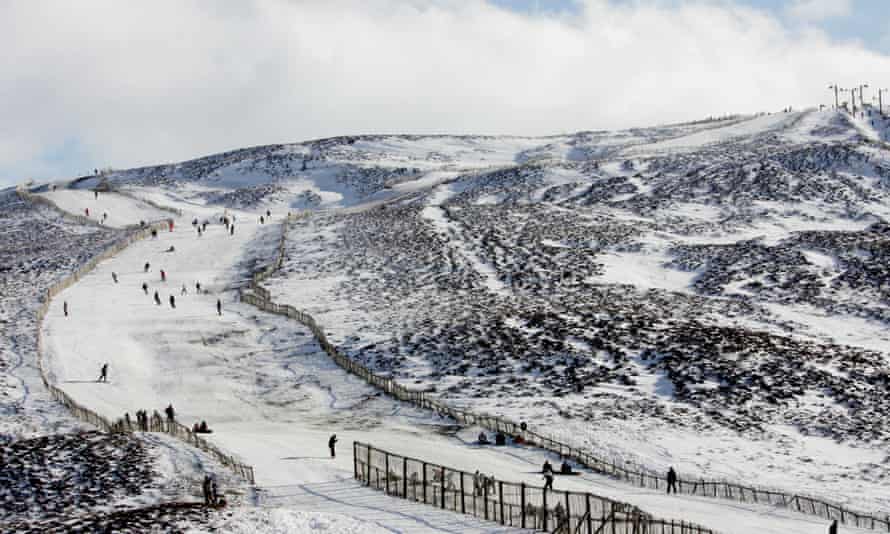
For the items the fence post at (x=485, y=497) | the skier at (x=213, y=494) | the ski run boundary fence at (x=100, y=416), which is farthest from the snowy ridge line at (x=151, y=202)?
the fence post at (x=485, y=497)

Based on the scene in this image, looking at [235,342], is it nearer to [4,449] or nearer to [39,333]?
[39,333]

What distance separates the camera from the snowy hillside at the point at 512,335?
33.2 m

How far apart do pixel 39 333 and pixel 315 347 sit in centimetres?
1559

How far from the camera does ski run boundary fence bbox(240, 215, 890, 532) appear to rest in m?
30.0

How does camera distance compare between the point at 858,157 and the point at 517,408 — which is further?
the point at 858,157

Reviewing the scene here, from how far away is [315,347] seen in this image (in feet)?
176

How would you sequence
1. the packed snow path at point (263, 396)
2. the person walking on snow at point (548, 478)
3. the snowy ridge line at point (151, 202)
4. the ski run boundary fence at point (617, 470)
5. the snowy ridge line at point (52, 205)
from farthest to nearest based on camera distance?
1. the snowy ridge line at point (151, 202)
2. the snowy ridge line at point (52, 205)
3. the ski run boundary fence at point (617, 470)
4. the person walking on snow at point (548, 478)
5. the packed snow path at point (263, 396)

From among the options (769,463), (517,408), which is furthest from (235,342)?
(769,463)

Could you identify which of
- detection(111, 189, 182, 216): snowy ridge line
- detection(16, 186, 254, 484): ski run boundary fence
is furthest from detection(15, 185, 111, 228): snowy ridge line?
detection(16, 186, 254, 484): ski run boundary fence

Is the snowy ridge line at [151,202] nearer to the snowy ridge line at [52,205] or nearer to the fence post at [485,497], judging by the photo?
the snowy ridge line at [52,205]

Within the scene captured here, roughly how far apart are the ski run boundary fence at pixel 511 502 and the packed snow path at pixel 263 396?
1.92ft

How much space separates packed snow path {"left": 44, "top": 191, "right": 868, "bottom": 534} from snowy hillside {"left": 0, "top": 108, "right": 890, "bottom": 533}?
18 cm

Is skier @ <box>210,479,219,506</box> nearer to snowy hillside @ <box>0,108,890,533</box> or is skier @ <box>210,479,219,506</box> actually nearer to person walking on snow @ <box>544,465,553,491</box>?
snowy hillside @ <box>0,108,890,533</box>

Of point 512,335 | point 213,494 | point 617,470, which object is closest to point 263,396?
point 512,335
